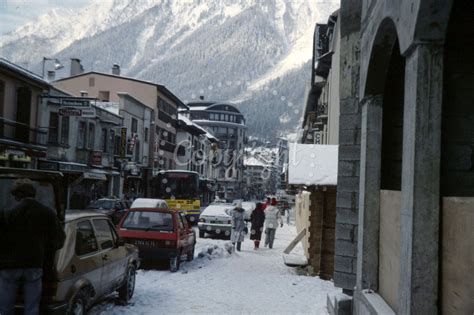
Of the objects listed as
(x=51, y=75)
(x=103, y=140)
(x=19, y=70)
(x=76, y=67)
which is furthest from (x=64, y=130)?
(x=76, y=67)

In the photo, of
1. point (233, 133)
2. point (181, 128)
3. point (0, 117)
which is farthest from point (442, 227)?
point (233, 133)

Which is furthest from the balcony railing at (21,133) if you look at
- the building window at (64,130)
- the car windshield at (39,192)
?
the car windshield at (39,192)

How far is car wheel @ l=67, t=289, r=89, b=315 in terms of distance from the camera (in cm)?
591

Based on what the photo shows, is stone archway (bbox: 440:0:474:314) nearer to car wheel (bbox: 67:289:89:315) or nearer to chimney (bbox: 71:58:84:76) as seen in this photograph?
car wheel (bbox: 67:289:89:315)

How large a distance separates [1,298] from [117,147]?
37.2 meters

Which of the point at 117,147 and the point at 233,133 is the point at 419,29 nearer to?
the point at 117,147

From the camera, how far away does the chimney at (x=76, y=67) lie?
165 feet

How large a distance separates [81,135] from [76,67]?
61.7 ft

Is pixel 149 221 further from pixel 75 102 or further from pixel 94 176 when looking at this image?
pixel 94 176

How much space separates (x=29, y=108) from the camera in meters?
27.7

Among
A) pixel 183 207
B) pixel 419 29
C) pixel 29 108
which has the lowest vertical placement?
pixel 183 207

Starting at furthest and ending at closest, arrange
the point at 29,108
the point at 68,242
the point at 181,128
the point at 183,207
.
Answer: the point at 181,128 < the point at 183,207 < the point at 29,108 < the point at 68,242

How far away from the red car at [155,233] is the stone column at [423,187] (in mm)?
8796

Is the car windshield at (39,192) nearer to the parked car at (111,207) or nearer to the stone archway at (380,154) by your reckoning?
the stone archway at (380,154)
